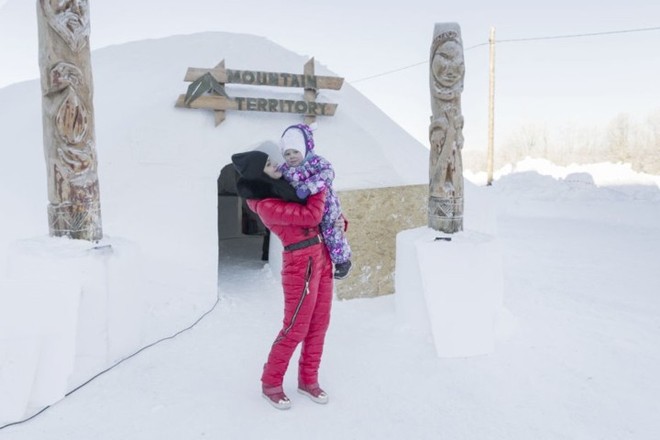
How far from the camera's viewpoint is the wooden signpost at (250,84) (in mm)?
5086

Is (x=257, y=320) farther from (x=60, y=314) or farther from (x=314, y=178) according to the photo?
(x=314, y=178)

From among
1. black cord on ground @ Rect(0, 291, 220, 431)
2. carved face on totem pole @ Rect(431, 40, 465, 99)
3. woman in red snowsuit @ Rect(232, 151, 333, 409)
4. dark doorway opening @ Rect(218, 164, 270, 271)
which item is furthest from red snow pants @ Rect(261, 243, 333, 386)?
dark doorway opening @ Rect(218, 164, 270, 271)

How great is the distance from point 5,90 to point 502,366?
27.2ft

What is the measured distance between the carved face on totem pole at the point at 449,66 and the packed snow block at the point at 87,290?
9.34ft

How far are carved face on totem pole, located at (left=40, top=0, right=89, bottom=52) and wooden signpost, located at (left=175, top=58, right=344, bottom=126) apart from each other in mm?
1793

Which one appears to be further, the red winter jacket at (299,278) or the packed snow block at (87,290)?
the packed snow block at (87,290)

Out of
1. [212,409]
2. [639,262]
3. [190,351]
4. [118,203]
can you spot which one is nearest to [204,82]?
[118,203]

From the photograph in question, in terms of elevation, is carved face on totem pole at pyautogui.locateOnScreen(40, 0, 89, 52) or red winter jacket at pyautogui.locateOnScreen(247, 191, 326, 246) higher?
A: carved face on totem pole at pyautogui.locateOnScreen(40, 0, 89, 52)

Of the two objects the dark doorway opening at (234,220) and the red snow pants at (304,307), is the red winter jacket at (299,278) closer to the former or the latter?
the red snow pants at (304,307)

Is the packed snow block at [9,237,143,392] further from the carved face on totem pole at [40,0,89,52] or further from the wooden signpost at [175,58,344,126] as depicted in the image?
the wooden signpost at [175,58,344,126]

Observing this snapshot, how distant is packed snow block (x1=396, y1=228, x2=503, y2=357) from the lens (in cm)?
379

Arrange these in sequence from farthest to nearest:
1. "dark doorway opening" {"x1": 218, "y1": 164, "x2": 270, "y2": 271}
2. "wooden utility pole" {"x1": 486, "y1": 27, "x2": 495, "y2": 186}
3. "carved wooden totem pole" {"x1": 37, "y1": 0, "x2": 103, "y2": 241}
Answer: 1. "wooden utility pole" {"x1": 486, "y1": 27, "x2": 495, "y2": 186}
2. "dark doorway opening" {"x1": 218, "y1": 164, "x2": 270, "y2": 271}
3. "carved wooden totem pole" {"x1": 37, "y1": 0, "x2": 103, "y2": 241}

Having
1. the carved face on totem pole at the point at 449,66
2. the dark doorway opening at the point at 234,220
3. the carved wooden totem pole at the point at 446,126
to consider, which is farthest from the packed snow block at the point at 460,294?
the dark doorway opening at the point at 234,220

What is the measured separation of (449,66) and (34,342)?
11.9ft
